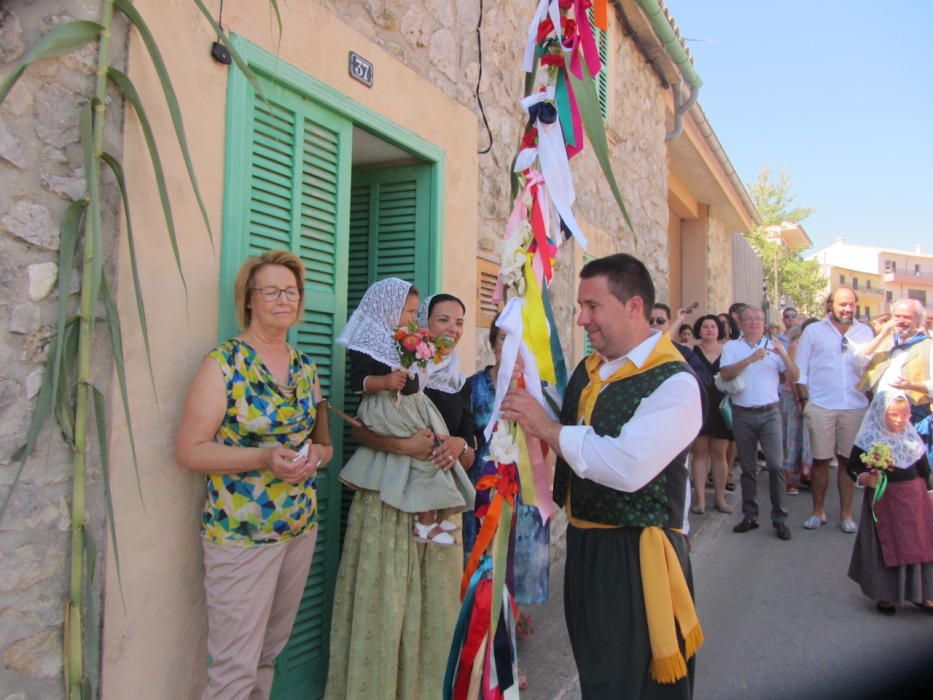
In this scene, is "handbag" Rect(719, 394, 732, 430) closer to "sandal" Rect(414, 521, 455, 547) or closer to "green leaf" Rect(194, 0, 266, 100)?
"sandal" Rect(414, 521, 455, 547)

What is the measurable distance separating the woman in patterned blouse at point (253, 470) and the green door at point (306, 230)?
23 centimetres

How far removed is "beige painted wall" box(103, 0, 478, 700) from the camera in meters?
2.22

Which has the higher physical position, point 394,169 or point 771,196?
point 771,196

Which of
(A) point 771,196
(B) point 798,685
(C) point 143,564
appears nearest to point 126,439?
(C) point 143,564

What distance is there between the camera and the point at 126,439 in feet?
7.28

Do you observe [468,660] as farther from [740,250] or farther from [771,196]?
[771,196]

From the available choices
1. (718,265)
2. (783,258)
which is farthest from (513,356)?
(783,258)

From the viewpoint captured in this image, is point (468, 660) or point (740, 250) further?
point (740, 250)

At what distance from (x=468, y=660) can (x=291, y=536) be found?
840mm

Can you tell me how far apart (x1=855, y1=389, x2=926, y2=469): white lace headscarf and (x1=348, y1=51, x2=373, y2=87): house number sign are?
388cm

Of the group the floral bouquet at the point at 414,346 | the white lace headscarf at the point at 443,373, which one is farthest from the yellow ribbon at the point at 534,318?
the white lace headscarf at the point at 443,373

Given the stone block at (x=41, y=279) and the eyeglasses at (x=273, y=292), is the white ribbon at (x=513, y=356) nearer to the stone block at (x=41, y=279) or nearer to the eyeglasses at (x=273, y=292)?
the eyeglasses at (x=273, y=292)

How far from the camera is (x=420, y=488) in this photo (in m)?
3.04

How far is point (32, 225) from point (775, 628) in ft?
15.2
